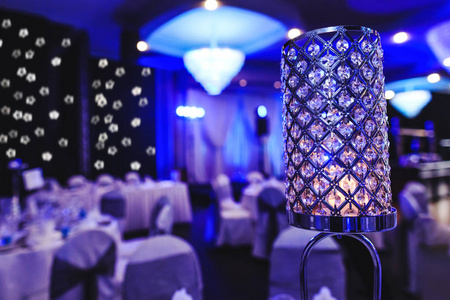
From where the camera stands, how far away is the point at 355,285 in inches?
139

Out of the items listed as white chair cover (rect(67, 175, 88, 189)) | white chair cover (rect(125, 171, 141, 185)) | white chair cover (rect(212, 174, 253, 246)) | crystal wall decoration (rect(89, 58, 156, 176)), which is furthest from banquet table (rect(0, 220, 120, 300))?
white chair cover (rect(125, 171, 141, 185))

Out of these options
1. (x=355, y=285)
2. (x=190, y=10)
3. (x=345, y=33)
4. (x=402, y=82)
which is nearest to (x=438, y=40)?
(x=355, y=285)

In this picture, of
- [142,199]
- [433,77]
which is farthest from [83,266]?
[433,77]

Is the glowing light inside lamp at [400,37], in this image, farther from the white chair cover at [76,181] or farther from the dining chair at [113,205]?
the white chair cover at [76,181]

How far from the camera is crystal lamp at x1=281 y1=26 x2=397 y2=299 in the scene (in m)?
0.55

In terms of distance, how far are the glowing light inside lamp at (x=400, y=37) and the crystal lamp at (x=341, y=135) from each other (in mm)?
6779

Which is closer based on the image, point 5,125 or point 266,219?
point 5,125

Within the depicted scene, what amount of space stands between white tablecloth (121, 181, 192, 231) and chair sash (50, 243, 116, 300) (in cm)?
401

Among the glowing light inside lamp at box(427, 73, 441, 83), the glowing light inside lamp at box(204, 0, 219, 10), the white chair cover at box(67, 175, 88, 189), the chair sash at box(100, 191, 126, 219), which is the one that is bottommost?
the chair sash at box(100, 191, 126, 219)

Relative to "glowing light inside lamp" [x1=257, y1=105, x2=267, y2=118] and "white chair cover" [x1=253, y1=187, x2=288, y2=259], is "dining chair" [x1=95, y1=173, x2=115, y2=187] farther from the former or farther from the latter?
"glowing light inside lamp" [x1=257, y1=105, x2=267, y2=118]

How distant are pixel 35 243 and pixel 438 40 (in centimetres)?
377

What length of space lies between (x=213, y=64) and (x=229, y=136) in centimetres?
757

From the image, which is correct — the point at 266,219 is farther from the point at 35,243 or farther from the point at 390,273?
the point at 35,243

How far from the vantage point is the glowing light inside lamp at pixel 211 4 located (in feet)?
14.3
